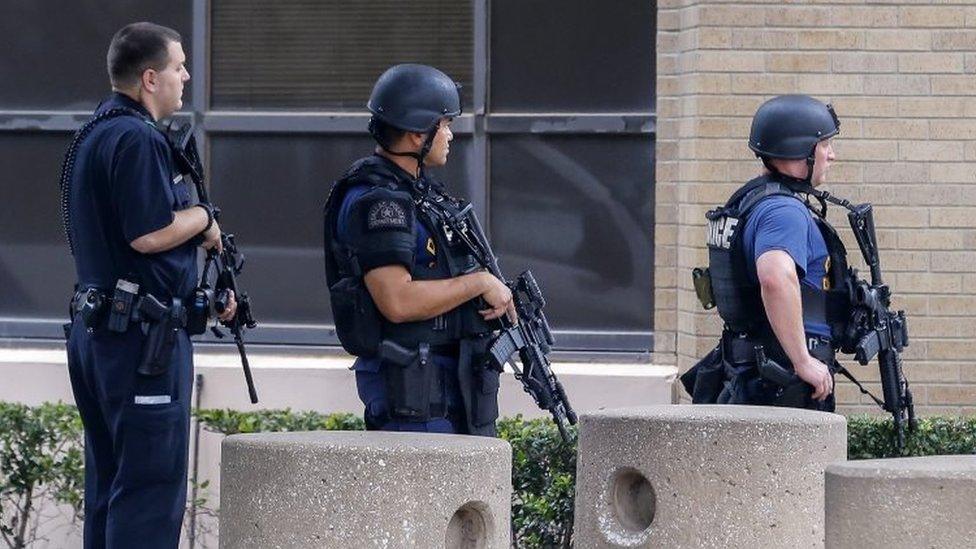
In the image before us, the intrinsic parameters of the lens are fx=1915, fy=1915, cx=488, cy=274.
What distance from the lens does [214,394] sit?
8.14m

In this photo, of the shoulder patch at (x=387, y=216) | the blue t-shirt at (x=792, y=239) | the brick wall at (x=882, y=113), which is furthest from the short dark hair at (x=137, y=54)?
the brick wall at (x=882, y=113)

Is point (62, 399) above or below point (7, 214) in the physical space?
below

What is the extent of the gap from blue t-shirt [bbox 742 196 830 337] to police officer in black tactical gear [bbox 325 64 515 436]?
959 mm

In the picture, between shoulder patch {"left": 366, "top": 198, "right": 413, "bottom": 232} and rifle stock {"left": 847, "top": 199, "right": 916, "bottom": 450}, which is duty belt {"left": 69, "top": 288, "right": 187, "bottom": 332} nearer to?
shoulder patch {"left": 366, "top": 198, "right": 413, "bottom": 232}

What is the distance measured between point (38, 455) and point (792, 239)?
3111mm

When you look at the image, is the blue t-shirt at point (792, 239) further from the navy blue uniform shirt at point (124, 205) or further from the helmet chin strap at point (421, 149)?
the navy blue uniform shirt at point (124, 205)

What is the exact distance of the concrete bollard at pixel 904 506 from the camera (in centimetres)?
469

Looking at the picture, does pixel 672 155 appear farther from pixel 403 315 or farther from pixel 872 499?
pixel 872 499

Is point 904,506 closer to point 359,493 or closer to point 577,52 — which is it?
point 359,493

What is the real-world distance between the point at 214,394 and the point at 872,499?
13.1 feet

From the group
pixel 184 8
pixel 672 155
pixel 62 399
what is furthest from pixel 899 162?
pixel 62 399

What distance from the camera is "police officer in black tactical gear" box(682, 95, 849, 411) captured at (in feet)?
20.8

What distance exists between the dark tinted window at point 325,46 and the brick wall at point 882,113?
42.7 inches

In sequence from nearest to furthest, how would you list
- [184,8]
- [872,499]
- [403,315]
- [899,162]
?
[872,499]
[403,315]
[899,162]
[184,8]
